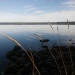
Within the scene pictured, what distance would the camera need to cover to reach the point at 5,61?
52.6 feet

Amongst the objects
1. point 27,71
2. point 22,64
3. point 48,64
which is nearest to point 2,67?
point 22,64

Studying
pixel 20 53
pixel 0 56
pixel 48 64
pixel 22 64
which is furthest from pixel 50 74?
pixel 0 56

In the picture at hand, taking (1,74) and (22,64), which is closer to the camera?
(1,74)

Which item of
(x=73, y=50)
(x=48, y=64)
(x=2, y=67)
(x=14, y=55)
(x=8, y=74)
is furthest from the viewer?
(x=73, y=50)

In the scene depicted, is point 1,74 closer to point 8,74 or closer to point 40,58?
point 8,74

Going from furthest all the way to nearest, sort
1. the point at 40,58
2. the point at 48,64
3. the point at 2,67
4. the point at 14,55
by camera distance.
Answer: the point at 14,55, the point at 40,58, the point at 2,67, the point at 48,64

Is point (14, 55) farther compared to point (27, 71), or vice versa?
point (14, 55)

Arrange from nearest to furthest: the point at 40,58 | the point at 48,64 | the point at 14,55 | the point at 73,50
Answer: the point at 48,64 < the point at 40,58 < the point at 14,55 < the point at 73,50

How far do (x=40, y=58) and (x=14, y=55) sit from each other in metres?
3.19

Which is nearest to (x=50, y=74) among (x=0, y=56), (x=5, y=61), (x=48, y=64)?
(x=48, y=64)

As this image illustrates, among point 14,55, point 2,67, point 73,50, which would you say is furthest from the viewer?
point 73,50

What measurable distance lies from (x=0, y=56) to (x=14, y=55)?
6.46ft

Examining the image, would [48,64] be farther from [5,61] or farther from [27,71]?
[5,61]

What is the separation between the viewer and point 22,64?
13.3 metres
